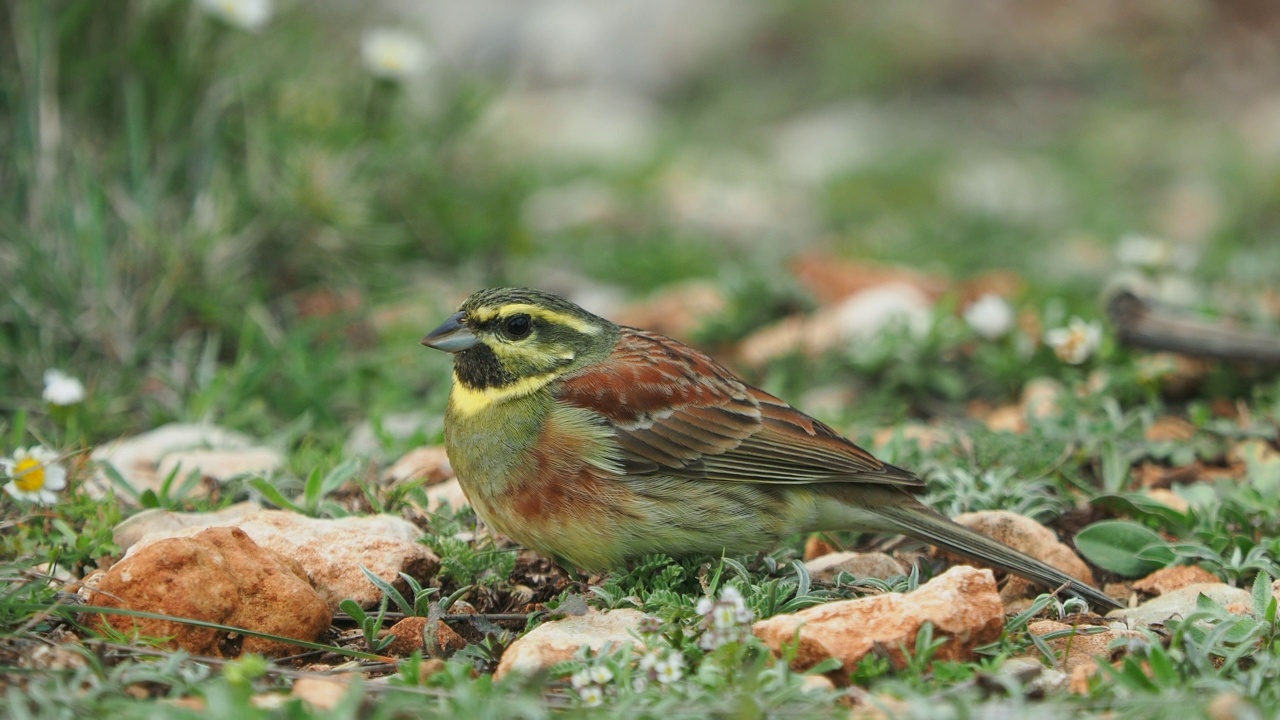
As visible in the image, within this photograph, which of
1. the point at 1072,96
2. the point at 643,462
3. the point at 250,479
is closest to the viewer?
the point at 643,462

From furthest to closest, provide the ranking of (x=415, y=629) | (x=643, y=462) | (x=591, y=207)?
(x=591, y=207), (x=643, y=462), (x=415, y=629)

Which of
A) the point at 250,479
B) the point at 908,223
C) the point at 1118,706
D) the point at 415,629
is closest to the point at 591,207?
the point at 908,223

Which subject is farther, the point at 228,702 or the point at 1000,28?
the point at 1000,28

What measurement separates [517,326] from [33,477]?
5.05 feet

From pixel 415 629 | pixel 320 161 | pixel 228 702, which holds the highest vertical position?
pixel 320 161

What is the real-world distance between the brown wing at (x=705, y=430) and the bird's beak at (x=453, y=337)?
34 cm

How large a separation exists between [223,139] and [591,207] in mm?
3031

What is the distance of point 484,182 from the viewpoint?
8.38m

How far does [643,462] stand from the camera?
4238mm

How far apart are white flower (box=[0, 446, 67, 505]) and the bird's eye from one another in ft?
4.70

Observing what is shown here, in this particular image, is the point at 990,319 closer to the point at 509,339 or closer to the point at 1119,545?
the point at 1119,545

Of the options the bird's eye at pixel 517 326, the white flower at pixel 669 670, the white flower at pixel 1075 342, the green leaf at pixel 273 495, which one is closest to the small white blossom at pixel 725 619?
the white flower at pixel 669 670

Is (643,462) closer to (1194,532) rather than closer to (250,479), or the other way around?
(250,479)

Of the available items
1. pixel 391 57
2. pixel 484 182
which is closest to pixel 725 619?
pixel 391 57
